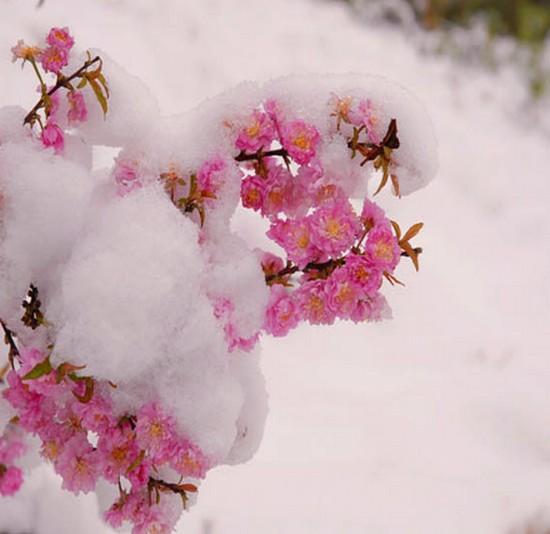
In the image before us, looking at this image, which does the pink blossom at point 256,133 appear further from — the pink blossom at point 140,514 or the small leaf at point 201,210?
the pink blossom at point 140,514

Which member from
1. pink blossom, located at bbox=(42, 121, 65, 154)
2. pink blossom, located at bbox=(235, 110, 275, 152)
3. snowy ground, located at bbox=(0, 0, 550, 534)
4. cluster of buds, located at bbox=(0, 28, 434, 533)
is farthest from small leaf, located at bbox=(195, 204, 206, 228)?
snowy ground, located at bbox=(0, 0, 550, 534)

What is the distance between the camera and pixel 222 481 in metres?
1.67

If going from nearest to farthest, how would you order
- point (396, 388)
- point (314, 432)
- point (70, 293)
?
1. point (70, 293)
2. point (314, 432)
3. point (396, 388)

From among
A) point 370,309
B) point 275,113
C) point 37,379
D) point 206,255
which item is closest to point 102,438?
point 37,379

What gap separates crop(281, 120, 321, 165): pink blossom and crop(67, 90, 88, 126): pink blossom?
276 millimetres

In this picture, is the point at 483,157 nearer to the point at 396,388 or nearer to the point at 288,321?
the point at 396,388

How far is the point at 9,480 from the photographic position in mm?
1244

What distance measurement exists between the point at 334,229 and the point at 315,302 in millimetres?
101

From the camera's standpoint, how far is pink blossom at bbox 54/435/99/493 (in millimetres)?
855

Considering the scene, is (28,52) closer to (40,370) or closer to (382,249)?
(40,370)

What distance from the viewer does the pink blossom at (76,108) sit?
92cm

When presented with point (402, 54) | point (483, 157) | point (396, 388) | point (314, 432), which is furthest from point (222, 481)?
point (402, 54)

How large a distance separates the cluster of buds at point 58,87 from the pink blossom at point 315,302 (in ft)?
1.14

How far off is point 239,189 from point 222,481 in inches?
37.9
